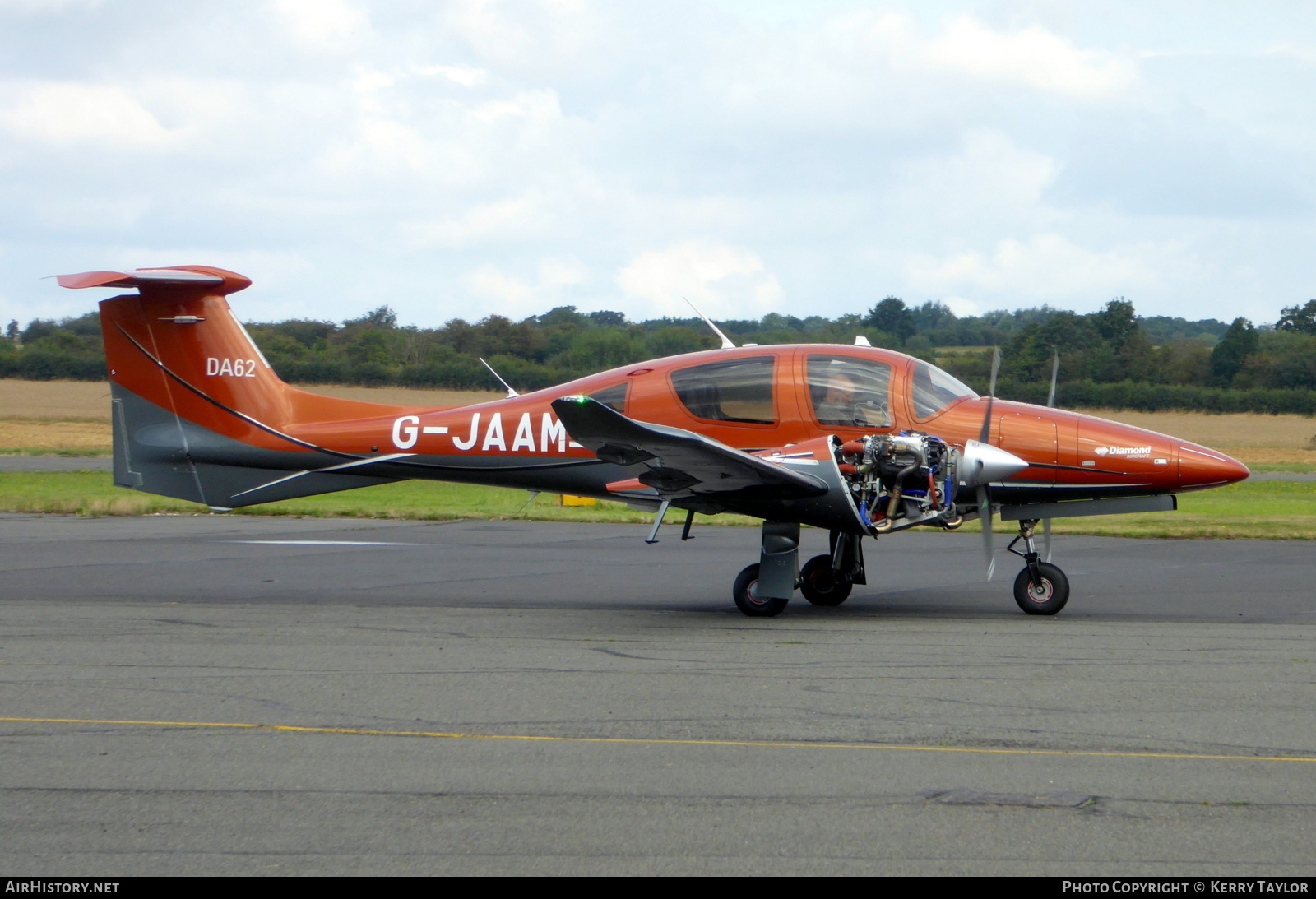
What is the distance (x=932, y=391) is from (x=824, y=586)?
2169mm

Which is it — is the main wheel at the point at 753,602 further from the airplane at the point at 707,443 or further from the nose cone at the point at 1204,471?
the nose cone at the point at 1204,471

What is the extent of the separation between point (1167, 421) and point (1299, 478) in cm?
1189

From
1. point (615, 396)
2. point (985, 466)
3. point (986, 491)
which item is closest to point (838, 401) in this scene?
point (985, 466)

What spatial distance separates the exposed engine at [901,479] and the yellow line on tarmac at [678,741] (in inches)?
171

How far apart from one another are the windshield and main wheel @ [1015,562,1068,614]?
1.68m

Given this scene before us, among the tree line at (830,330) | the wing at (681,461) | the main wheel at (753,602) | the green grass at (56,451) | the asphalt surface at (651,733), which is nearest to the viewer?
the asphalt surface at (651,733)

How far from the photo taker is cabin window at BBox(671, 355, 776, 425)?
1077cm

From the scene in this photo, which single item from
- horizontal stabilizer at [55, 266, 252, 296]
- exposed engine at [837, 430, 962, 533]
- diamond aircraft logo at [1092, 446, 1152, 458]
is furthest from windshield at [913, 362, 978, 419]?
horizontal stabilizer at [55, 266, 252, 296]

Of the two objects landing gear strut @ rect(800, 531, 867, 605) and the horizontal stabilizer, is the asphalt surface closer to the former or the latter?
landing gear strut @ rect(800, 531, 867, 605)

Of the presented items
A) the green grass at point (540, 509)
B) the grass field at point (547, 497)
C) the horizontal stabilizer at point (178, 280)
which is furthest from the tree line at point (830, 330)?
the horizontal stabilizer at point (178, 280)

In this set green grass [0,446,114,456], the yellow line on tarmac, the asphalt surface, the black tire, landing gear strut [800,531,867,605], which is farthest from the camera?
green grass [0,446,114,456]

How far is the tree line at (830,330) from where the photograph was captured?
32.1 meters

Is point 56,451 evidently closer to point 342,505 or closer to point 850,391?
point 342,505

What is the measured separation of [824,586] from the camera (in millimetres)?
11133
